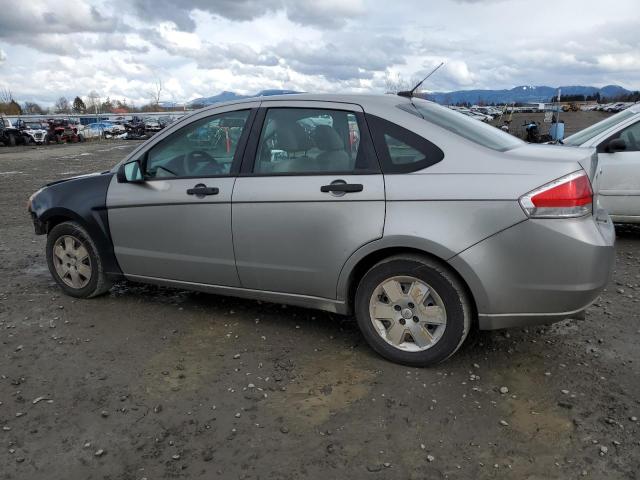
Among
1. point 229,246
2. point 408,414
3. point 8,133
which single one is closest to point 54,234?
point 229,246

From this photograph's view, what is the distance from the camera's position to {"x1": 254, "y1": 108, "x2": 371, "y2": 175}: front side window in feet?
11.5

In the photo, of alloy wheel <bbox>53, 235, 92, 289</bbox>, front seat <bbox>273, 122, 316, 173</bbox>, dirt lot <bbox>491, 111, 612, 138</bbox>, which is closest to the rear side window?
front seat <bbox>273, 122, 316, 173</bbox>

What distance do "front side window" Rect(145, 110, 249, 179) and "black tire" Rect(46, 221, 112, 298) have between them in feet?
3.07

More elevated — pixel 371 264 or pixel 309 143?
pixel 309 143

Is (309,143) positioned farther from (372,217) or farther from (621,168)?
(621,168)

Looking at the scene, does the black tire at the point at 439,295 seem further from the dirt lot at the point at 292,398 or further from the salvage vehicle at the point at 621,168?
the salvage vehicle at the point at 621,168

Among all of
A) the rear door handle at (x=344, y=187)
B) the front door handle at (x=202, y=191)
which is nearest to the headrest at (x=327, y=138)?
the rear door handle at (x=344, y=187)

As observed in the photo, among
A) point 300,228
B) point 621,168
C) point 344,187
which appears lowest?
point 621,168

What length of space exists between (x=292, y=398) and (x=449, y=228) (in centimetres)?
136

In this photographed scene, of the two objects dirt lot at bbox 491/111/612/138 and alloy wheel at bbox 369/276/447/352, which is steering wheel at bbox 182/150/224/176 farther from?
dirt lot at bbox 491/111/612/138

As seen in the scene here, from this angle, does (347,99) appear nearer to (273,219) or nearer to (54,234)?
(273,219)

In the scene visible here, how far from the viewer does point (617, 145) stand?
20.9ft

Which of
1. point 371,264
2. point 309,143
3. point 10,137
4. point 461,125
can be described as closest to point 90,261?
point 309,143

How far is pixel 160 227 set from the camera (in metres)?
4.18
